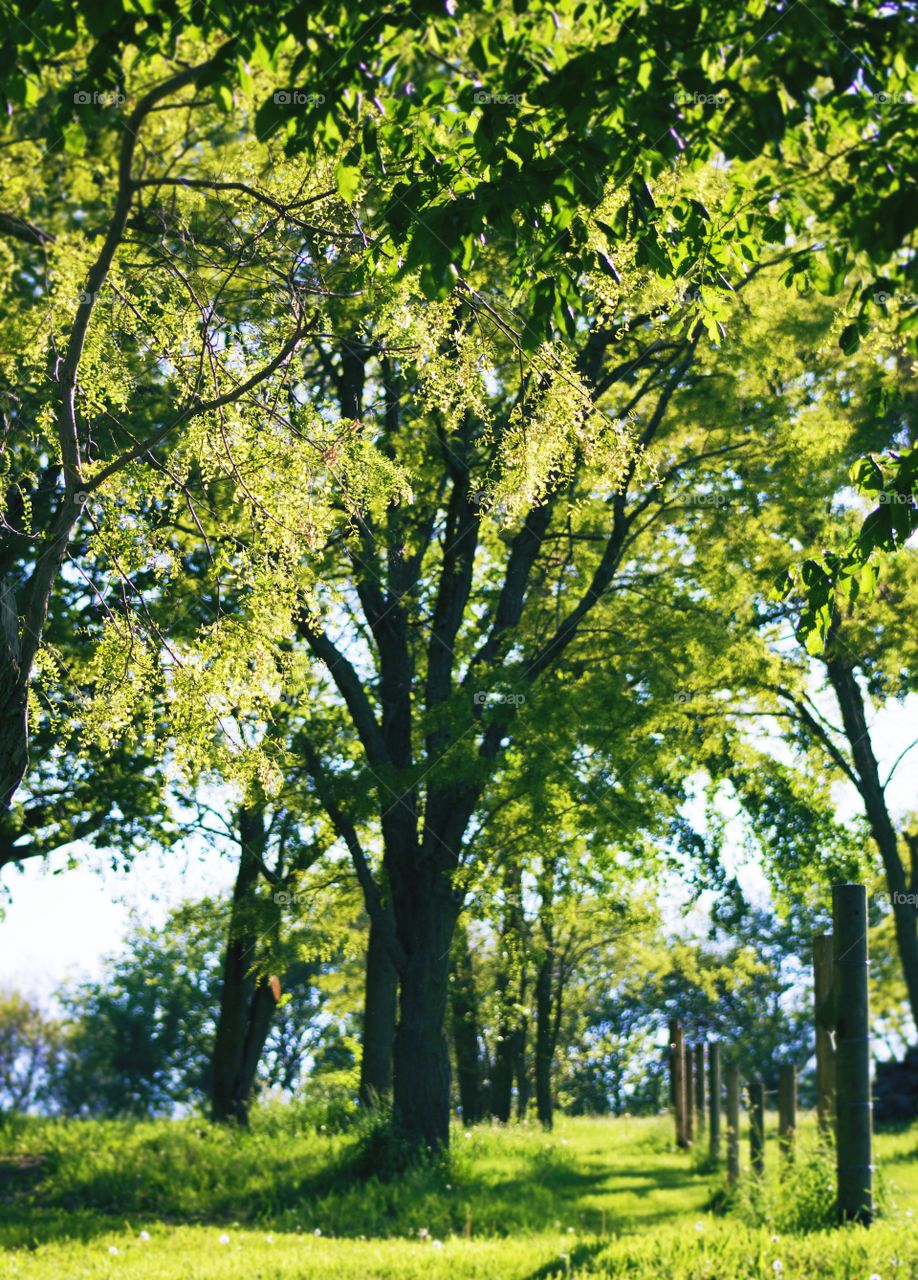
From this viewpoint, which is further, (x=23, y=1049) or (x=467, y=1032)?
(x=23, y=1049)

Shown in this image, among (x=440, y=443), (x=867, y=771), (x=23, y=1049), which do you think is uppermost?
(x=440, y=443)

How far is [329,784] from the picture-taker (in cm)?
1357

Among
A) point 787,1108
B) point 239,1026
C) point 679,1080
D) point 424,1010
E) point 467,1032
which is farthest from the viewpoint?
point 467,1032

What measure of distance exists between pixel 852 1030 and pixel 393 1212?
5287 mm

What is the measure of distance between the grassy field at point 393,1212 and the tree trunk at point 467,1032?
31.8 ft

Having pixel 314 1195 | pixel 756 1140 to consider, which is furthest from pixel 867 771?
pixel 314 1195

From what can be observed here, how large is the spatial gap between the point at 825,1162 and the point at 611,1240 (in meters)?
1.85

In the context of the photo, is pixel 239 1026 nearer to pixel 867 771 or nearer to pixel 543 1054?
pixel 543 1054

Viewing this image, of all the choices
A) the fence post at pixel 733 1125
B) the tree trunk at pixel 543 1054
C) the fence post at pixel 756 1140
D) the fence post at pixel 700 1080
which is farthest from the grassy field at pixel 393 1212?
the tree trunk at pixel 543 1054

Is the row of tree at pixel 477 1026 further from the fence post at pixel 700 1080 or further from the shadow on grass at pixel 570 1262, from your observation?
the shadow on grass at pixel 570 1262

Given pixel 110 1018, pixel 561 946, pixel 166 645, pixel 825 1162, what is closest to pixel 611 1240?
pixel 825 1162

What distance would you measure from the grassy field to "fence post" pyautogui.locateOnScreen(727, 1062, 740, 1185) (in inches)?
17.9

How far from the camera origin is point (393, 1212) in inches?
451

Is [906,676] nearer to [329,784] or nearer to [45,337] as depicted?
[329,784]
